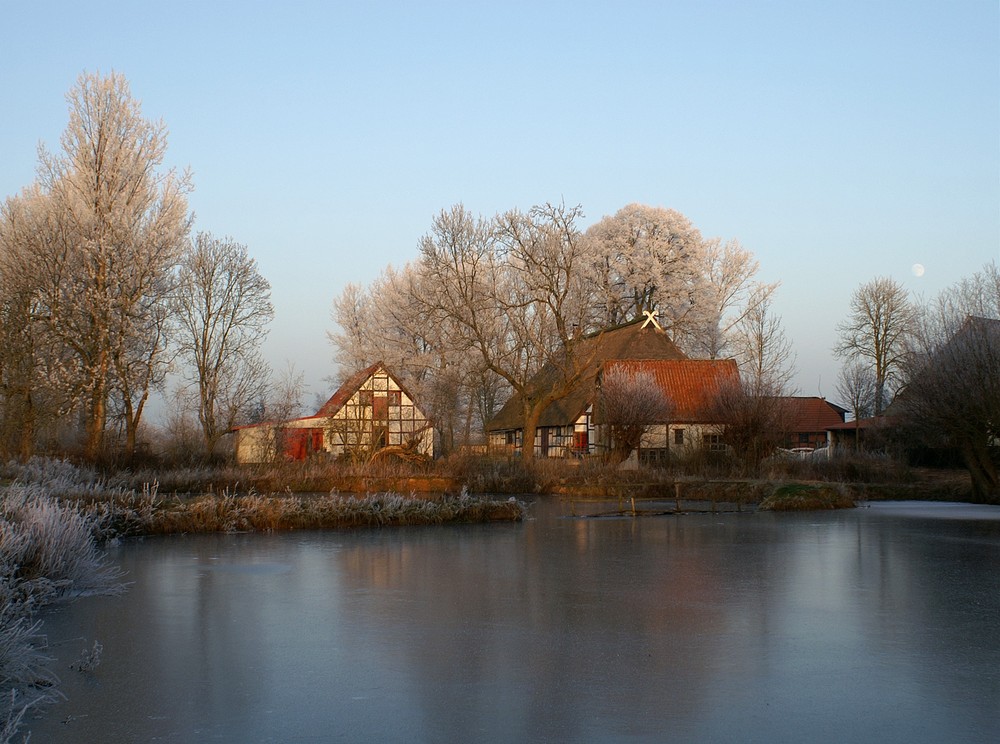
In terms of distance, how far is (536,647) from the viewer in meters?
7.99

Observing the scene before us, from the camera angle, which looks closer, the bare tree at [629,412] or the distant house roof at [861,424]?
the bare tree at [629,412]

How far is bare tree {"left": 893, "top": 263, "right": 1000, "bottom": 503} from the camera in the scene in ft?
82.1

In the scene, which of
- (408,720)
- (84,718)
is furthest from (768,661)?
(84,718)

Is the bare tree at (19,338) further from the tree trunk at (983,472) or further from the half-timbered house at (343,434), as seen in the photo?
the tree trunk at (983,472)

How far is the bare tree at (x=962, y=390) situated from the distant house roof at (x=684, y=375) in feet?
39.5

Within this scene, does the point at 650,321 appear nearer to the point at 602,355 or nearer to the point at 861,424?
the point at 602,355

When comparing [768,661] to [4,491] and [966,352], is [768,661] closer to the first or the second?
[4,491]

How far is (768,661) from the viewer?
7520 millimetres

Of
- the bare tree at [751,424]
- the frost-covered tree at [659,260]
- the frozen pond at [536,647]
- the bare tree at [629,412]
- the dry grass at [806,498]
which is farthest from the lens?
the frost-covered tree at [659,260]

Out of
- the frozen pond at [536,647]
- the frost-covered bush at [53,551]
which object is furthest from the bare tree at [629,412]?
the frost-covered bush at [53,551]

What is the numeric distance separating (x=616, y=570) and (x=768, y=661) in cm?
524

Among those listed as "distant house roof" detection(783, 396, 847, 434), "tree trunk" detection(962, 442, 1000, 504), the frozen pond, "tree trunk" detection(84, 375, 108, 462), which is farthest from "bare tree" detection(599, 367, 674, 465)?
the frozen pond

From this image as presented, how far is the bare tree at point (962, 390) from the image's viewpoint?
25016mm

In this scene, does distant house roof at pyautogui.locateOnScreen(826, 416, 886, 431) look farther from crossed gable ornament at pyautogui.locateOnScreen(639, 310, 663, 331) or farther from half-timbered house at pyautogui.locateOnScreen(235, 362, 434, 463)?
half-timbered house at pyautogui.locateOnScreen(235, 362, 434, 463)
